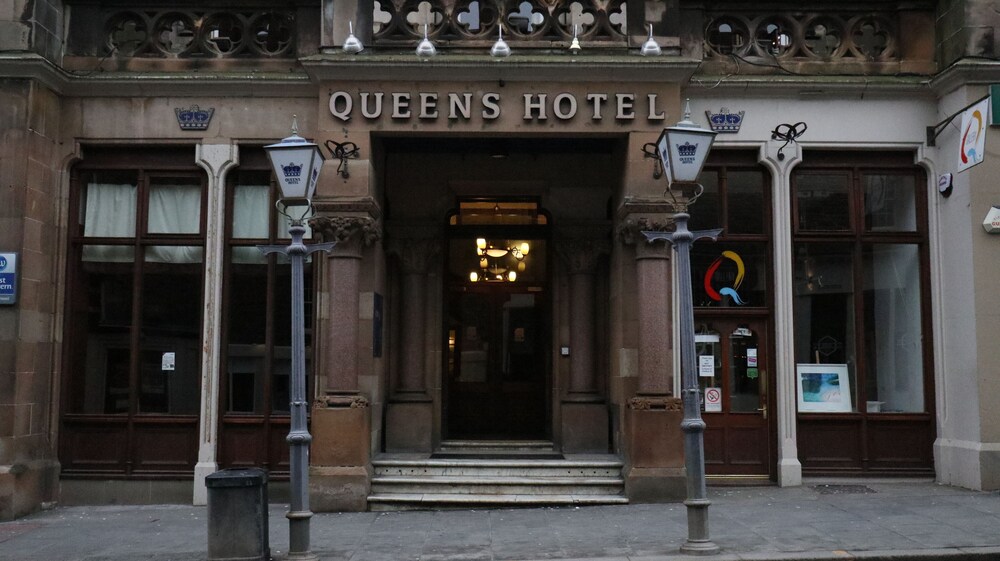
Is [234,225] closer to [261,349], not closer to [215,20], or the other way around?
[261,349]

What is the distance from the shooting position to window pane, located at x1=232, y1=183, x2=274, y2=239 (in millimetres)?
13086

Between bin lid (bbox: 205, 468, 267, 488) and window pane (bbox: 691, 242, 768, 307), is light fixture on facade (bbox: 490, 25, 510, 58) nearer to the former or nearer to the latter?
window pane (bbox: 691, 242, 768, 307)

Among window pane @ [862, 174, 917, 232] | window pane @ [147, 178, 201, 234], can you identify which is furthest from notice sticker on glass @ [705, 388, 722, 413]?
window pane @ [147, 178, 201, 234]

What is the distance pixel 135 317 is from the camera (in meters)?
12.9

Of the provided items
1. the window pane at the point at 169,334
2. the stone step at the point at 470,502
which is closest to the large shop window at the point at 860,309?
the stone step at the point at 470,502

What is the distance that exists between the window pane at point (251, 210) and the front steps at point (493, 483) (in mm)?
3781

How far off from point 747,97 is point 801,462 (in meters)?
5.31

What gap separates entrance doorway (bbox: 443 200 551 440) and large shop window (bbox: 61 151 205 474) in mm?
4244

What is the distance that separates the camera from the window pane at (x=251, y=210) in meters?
13.1

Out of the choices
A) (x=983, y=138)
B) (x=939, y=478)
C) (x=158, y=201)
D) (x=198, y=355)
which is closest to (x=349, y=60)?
(x=158, y=201)

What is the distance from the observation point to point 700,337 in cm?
1316

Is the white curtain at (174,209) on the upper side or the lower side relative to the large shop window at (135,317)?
upper

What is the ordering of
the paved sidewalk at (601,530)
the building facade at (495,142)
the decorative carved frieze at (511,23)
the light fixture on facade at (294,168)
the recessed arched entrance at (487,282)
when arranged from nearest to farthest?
the paved sidewalk at (601,530)
the light fixture on facade at (294,168)
the building facade at (495,142)
the decorative carved frieze at (511,23)
the recessed arched entrance at (487,282)

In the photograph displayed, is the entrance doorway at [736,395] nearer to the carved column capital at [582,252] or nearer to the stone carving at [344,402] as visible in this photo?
the carved column capital at [582,252]
